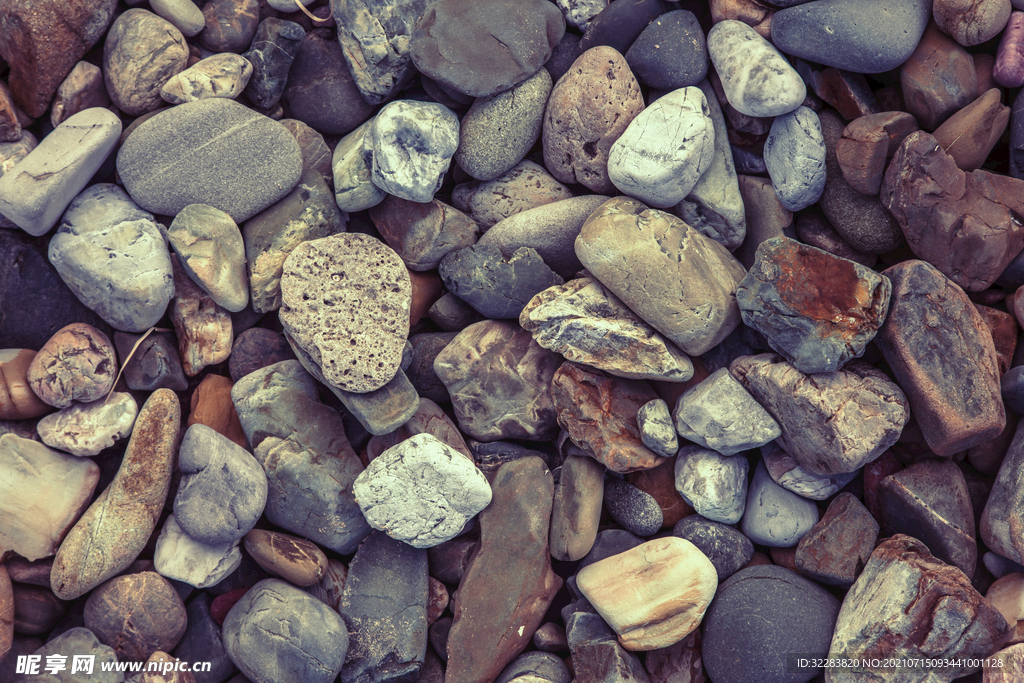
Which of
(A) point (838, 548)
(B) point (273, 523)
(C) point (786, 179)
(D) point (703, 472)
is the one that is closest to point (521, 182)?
(C) point (786, 179)

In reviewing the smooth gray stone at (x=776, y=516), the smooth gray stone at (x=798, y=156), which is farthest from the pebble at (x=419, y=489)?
the smooth gray stone at (x=798, y=156)

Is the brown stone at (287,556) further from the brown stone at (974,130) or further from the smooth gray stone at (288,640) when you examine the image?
the brown stone at (974,130)

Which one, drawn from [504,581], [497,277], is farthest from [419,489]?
[497,277]

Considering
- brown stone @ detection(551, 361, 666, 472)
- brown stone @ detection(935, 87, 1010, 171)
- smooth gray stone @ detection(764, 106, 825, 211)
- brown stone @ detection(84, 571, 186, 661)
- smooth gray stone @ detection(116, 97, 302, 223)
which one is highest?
brown stone @ detection(935, 87, 1010, 171)

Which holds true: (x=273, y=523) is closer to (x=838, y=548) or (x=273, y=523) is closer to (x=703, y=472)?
(x=703, y=472)

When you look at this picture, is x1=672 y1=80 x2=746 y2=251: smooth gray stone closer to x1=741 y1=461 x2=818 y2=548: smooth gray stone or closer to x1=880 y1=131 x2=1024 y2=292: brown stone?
x1=880 y1=131 x2=1024 y2=292: brown stone

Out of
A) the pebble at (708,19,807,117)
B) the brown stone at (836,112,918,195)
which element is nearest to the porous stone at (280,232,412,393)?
the pebble at (708,19,807,117)
